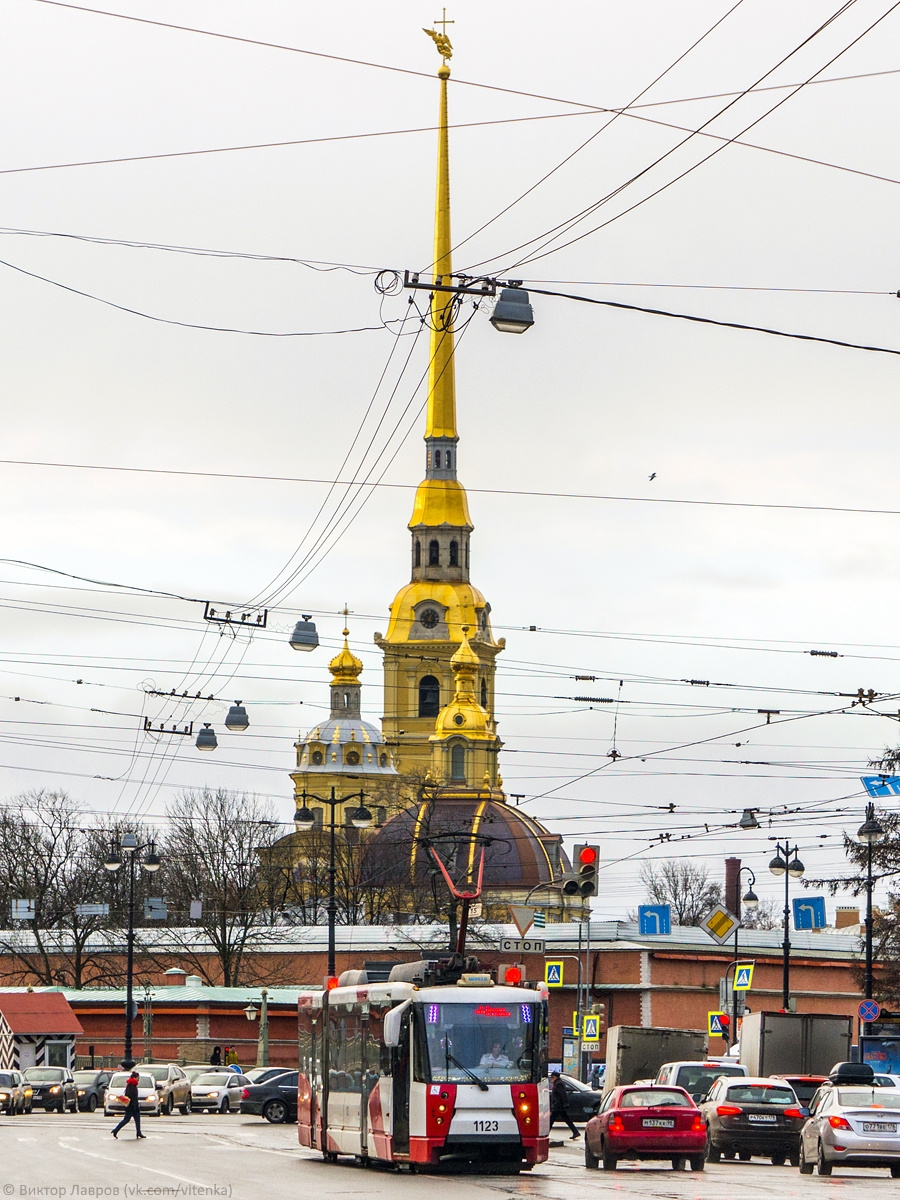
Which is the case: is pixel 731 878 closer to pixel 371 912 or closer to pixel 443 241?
pixel 371 912

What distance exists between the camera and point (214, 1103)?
175 feet

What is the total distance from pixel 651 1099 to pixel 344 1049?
402 centimetres

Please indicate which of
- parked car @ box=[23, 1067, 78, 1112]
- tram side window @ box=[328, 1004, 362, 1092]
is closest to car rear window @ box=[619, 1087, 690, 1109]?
tram side window @ box=[328, 1004, 362, 1092]

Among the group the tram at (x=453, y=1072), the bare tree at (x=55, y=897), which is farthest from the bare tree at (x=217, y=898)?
the tram at (x=453, y=1072)

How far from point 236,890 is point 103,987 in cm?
864

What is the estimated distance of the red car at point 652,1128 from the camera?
2608 cm

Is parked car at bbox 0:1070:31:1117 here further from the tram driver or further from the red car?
the tram driver

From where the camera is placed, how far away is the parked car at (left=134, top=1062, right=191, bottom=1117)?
52.4 meters

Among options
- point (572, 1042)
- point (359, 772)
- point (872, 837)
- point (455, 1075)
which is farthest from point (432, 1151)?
point (359, 772)

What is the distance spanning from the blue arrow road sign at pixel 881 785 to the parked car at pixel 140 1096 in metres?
18.6

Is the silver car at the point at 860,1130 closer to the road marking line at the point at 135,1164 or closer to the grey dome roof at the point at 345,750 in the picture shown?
the road marking line at the point at 135,1164

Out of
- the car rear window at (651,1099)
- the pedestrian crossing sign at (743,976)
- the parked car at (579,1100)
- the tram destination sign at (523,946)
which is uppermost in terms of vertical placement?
the tram destination sign at (523,946)

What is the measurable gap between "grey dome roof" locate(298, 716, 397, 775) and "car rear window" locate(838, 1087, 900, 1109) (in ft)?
388

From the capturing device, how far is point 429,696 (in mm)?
145500
